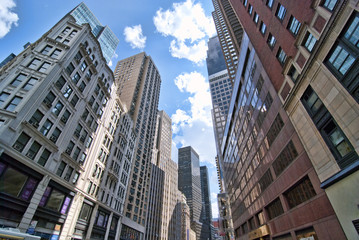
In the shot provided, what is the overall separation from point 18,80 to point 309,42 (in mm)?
35070

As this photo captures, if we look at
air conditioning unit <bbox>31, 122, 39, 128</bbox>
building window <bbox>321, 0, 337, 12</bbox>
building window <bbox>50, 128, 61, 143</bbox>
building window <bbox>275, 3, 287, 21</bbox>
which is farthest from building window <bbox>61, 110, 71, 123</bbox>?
building window <bbox>321, 0, 337, 12</bbox>

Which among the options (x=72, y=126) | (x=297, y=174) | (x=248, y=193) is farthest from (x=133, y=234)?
(x=297, y=174)

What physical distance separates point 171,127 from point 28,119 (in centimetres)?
12883

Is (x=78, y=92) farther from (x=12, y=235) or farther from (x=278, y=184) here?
(x=278, y=184)

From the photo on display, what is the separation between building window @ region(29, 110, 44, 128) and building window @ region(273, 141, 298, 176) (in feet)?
101

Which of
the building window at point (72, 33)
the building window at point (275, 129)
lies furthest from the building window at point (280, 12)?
the building window at point (72, 33)

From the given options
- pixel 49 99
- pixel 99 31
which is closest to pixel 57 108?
pixel 49 99

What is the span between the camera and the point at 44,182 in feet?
77.4

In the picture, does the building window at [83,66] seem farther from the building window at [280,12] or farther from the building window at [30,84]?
the building window at [280,12]

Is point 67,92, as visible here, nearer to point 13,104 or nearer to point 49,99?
point 49,99

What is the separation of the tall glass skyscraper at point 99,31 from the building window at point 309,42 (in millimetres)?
120678

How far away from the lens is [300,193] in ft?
61.8

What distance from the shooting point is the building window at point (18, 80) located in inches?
953

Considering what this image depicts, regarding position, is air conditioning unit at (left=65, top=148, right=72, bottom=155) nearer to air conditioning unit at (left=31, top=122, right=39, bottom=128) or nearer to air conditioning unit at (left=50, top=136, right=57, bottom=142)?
air conditioning unit at (left=50, top=136, right=57, bottom=142)
